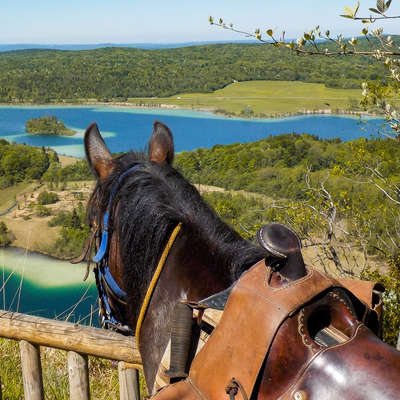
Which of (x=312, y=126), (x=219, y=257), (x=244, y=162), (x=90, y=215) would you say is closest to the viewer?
(x=219, y=257)

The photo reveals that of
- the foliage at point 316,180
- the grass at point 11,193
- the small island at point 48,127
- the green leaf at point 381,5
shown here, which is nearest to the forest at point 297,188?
the foliage at point 316,180

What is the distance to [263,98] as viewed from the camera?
60.7 meters

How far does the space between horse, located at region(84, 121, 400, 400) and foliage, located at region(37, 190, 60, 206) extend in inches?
1036

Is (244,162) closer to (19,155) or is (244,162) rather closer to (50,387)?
(50,387)

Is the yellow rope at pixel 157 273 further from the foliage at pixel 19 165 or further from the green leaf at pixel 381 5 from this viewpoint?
the foliage at pixel 19 165

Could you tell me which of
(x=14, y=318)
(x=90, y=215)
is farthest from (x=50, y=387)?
(x=90, y=215)

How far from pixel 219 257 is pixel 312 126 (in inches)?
1833

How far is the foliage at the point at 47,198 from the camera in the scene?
26.7m

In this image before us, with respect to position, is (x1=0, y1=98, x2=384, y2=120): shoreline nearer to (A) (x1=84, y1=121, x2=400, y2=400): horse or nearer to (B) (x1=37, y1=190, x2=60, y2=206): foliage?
(B) (x1=37, y1=190, x2=60, y2=206): foliage

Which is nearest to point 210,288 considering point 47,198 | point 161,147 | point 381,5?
point 161,147

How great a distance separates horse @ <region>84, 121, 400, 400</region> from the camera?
3.43 ft

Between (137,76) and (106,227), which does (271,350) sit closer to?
(106,227)

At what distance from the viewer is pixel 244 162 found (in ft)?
65.5

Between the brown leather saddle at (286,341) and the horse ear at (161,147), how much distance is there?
787 millimetres
